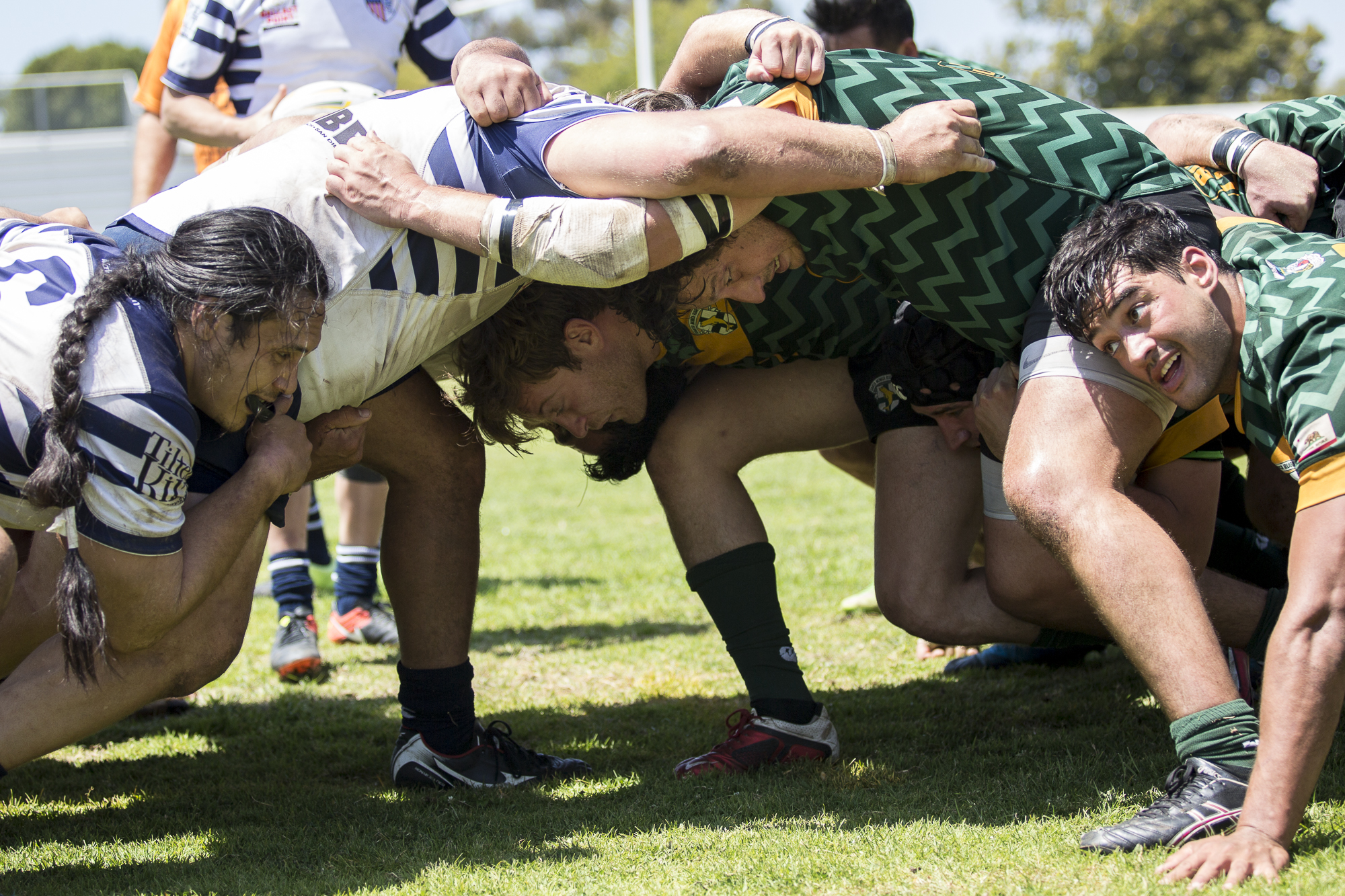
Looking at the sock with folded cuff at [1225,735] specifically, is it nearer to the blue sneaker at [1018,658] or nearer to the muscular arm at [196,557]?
the blue sneaker at [1018,658]

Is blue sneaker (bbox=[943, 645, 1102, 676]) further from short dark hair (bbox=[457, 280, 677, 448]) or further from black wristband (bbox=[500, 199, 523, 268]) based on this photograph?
black wristband (bbox=[500, 199, 523, 268])

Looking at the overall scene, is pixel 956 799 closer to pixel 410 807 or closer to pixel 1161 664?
pixel 1161 664

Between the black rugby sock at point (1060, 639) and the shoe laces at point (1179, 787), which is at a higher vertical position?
the shoe laces at point (1179, 787)

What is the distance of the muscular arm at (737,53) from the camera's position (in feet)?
8.66

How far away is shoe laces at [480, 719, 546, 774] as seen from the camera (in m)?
3.01

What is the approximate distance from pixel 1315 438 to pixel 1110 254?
0.54 meters

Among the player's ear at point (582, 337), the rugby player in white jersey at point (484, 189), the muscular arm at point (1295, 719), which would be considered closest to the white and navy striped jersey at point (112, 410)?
the rugby player in white jersey at point (484, 189)

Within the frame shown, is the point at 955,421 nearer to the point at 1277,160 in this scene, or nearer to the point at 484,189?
the point at 1277,160

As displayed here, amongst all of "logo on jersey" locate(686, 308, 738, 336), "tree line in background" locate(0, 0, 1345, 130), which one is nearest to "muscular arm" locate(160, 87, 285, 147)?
"logo on jersey" locate(686, 308, 738, 336)

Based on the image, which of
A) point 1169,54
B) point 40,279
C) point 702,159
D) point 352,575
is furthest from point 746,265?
point 1169,54

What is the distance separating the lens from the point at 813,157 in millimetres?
2441

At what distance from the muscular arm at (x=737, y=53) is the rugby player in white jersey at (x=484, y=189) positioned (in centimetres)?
23

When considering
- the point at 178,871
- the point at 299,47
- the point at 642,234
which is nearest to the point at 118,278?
the point at 642,234

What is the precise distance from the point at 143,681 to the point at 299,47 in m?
2.71
